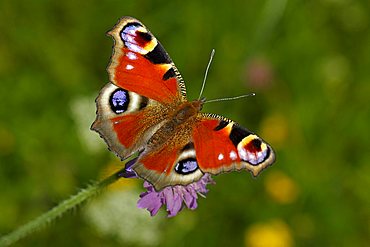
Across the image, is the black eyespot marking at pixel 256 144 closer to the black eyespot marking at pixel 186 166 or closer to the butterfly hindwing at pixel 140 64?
the black eyespot marking at pixel 186 166

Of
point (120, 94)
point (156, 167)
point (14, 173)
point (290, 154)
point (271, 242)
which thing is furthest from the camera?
point (290, 154)

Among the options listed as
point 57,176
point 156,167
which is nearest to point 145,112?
point 156,167

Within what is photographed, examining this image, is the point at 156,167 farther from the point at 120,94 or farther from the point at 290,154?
the point at 290,154

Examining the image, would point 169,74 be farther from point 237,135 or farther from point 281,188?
point 281,188

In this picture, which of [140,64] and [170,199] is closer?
[140,64]

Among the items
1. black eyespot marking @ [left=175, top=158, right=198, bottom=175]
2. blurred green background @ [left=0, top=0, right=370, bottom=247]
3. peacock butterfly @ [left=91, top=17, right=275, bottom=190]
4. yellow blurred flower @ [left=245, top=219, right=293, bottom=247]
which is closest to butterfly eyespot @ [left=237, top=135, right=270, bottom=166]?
peacock butterfly @ [left=91, top=17, right=275, bottom=190]

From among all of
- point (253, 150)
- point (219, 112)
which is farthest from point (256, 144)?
point (219, 112)

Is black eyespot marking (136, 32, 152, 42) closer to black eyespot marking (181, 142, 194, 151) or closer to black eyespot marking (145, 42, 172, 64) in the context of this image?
black eyespot marking (145, 42, 172, 64)
